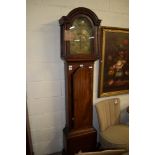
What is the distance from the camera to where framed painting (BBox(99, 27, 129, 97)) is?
242cm

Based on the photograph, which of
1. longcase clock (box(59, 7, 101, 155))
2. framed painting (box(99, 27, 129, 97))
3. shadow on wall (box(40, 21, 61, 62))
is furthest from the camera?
framed painting (box(99, 27, 129, 97))

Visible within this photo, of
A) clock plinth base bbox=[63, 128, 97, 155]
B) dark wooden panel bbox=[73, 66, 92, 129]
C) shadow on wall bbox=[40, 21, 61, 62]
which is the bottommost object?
clock plinth base bbox=[63, 128, 97, 155]

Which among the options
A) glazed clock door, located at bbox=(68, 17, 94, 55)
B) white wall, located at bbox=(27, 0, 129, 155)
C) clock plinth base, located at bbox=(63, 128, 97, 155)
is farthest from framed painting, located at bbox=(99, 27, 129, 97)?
clock plinth base, located at bbox=(63, 128, 97, 155)

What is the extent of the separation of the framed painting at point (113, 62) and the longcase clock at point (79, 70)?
35 cm

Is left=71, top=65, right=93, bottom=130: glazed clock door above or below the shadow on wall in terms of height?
below

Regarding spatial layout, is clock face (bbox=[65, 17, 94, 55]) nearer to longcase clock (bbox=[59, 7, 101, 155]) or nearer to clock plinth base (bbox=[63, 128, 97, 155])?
longcase clock (bbox=[59, 7, 101, 155])

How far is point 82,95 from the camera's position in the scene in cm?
→ 208

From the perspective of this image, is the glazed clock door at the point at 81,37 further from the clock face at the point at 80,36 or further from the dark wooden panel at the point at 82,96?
the dark wooden panel at the point at 82,96

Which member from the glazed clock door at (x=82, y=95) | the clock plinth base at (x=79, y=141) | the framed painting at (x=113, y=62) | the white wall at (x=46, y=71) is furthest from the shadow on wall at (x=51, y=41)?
the clock plinth base at (x=79, y=141)

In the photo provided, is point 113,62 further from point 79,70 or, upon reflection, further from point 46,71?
point 46,71

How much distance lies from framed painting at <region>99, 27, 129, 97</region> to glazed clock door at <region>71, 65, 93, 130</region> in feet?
1.23

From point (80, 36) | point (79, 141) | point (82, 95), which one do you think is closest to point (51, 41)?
point (80, 36)

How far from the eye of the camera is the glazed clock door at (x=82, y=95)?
2.03 metres
